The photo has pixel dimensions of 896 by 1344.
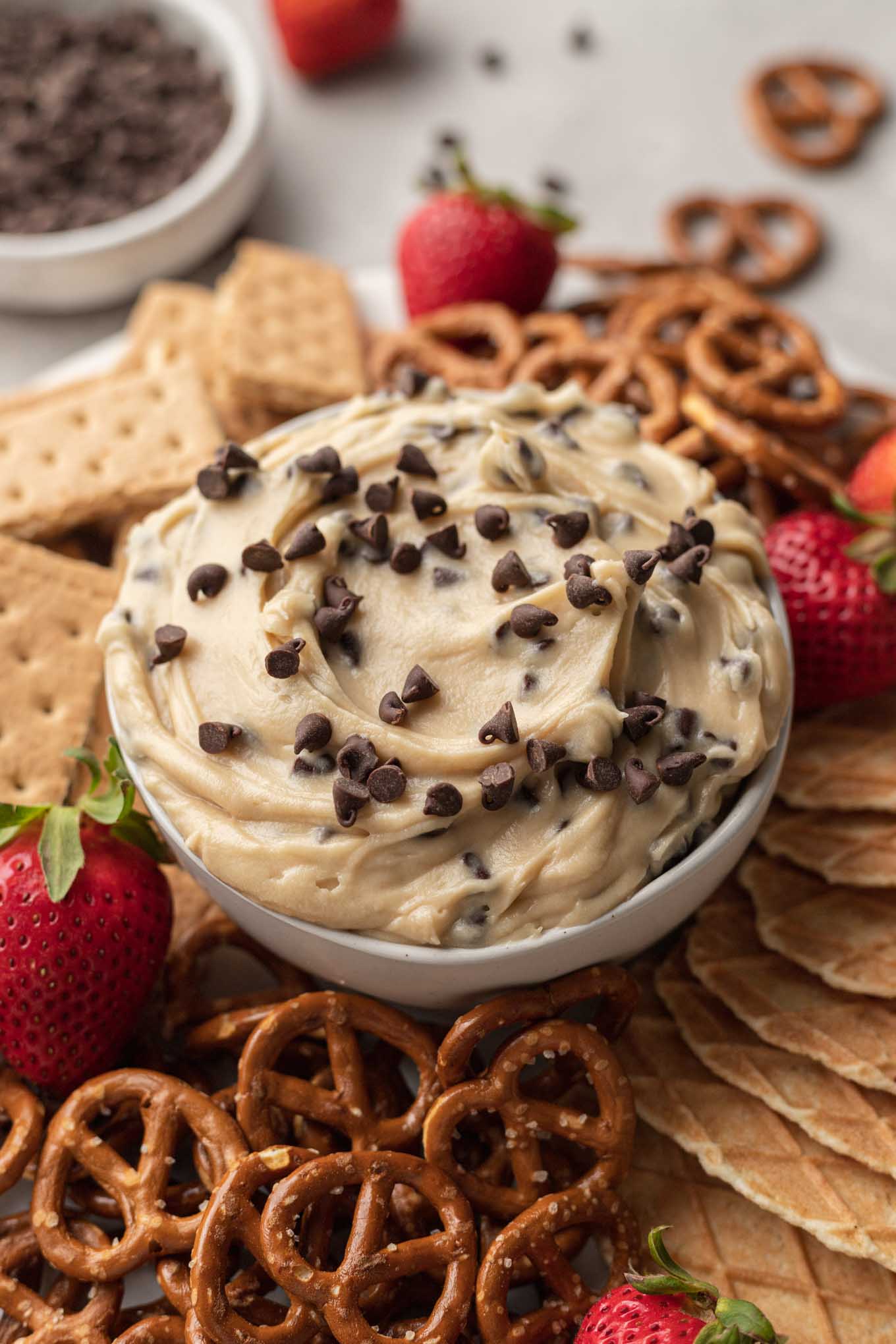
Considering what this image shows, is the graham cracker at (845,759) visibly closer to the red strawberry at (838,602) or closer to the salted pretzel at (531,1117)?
the red strawberry at (838,602)

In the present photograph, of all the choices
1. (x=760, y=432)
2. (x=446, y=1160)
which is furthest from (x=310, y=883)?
(x=760, y=432)

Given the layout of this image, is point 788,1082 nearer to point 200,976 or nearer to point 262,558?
point 200,976

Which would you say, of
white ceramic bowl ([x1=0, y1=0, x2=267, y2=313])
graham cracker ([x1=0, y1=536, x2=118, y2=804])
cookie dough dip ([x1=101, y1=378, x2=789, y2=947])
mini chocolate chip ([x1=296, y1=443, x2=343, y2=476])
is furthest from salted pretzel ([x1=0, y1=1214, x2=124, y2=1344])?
white ceramic bowl ([x1=0, y1=0, x2=267, y2=313])

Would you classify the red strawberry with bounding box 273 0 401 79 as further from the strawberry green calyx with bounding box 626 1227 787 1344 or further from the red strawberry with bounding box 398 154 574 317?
the strawberry green calyx with bounding box 626 1227 787 1344

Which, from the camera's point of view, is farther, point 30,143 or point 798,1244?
point 30,143

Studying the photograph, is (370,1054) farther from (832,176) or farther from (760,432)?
(832,176)
